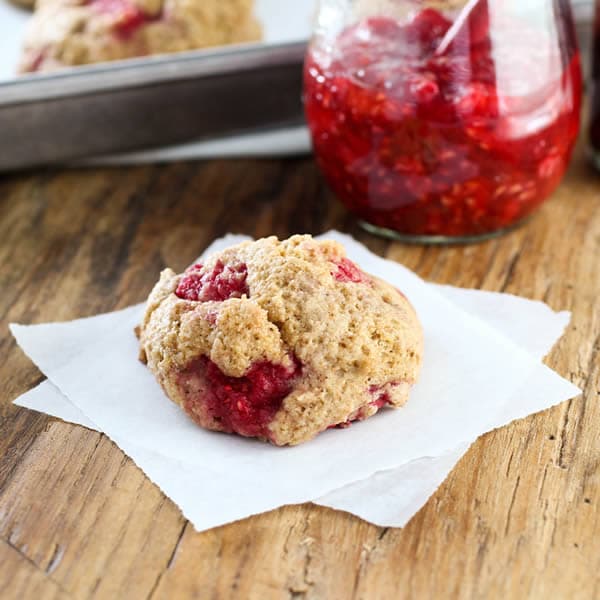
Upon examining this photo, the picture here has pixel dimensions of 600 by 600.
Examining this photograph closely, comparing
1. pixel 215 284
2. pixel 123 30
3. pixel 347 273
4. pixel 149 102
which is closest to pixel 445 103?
pixel 347 273

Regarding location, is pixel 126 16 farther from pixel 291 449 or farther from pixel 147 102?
pixel 291 449

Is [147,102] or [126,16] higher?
[126,16]

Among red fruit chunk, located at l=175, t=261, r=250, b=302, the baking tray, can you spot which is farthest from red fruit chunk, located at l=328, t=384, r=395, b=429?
the baking tray

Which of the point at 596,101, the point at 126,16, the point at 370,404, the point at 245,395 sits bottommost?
the point at 596,101

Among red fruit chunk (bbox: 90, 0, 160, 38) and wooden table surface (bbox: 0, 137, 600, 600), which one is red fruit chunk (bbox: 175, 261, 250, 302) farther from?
red fruit chunk (bbox: 90, 0, 160, 38)

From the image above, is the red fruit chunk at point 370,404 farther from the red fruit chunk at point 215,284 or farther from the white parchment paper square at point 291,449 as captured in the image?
the red fruit chunk at point 215,284

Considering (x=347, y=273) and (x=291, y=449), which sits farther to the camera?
A: (x=347, y=273)

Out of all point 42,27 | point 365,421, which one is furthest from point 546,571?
point 42,27
